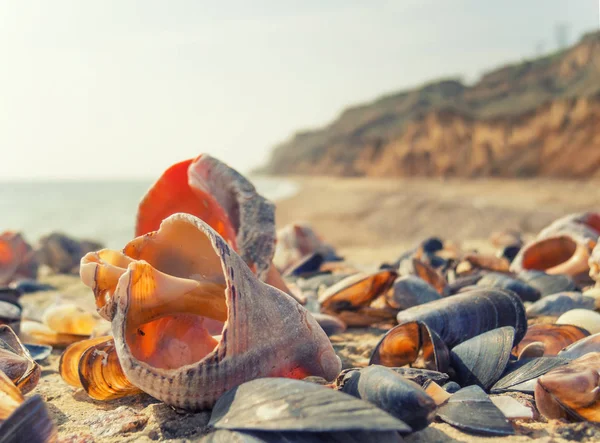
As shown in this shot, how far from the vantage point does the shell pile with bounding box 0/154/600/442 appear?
161 cm

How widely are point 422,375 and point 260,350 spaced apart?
69cm

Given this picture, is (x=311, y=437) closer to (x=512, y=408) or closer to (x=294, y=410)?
(x=294, y=410)

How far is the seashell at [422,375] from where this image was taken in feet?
6.75

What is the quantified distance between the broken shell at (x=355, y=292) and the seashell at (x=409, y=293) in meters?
0.14

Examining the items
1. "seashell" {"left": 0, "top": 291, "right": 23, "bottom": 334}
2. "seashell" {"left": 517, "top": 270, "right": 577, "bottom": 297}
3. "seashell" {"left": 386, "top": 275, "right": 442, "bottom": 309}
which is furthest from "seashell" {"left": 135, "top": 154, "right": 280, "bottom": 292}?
"seashell" {"left": 517, "top": 270, "right": 577, "bottom": 297}

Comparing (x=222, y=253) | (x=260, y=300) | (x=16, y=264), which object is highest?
(x=222, y=253)

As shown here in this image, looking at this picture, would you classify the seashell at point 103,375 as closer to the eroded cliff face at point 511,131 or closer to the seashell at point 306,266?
the seashell at point 306,266

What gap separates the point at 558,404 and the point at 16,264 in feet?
22.6

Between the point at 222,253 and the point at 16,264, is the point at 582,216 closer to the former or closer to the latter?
the point at 222,253

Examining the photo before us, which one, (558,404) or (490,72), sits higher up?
(490,72)

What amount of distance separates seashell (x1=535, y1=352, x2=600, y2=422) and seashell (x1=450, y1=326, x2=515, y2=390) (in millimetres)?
270

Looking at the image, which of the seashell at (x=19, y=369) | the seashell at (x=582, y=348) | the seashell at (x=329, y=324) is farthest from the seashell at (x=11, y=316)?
the seashell at (x=582, y=348)

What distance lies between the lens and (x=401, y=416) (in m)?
1.67

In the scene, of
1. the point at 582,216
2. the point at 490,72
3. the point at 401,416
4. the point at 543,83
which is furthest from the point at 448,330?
the point at 490,72
